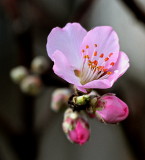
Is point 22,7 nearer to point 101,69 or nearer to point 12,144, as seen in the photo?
point 12,144

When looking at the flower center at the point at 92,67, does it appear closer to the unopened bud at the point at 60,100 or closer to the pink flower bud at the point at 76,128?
the pink flower bud at the point at 76,128

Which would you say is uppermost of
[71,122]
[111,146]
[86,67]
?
[86,67]

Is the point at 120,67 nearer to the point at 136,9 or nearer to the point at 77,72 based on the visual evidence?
the point at 77,72

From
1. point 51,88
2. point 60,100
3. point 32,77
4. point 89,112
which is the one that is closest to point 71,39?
point 89,112

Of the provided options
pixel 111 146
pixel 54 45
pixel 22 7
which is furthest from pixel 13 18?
pixel 111 146

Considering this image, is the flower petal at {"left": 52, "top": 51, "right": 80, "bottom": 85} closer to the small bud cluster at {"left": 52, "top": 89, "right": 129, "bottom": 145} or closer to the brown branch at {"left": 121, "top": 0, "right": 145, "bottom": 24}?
the small bud cluster at {"left": 52, "top": 89, "right": 129, "bottom": 145}

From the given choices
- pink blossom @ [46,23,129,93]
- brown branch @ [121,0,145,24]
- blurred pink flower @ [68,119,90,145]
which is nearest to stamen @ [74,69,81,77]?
pink blossom @ [46,23,129,93]
